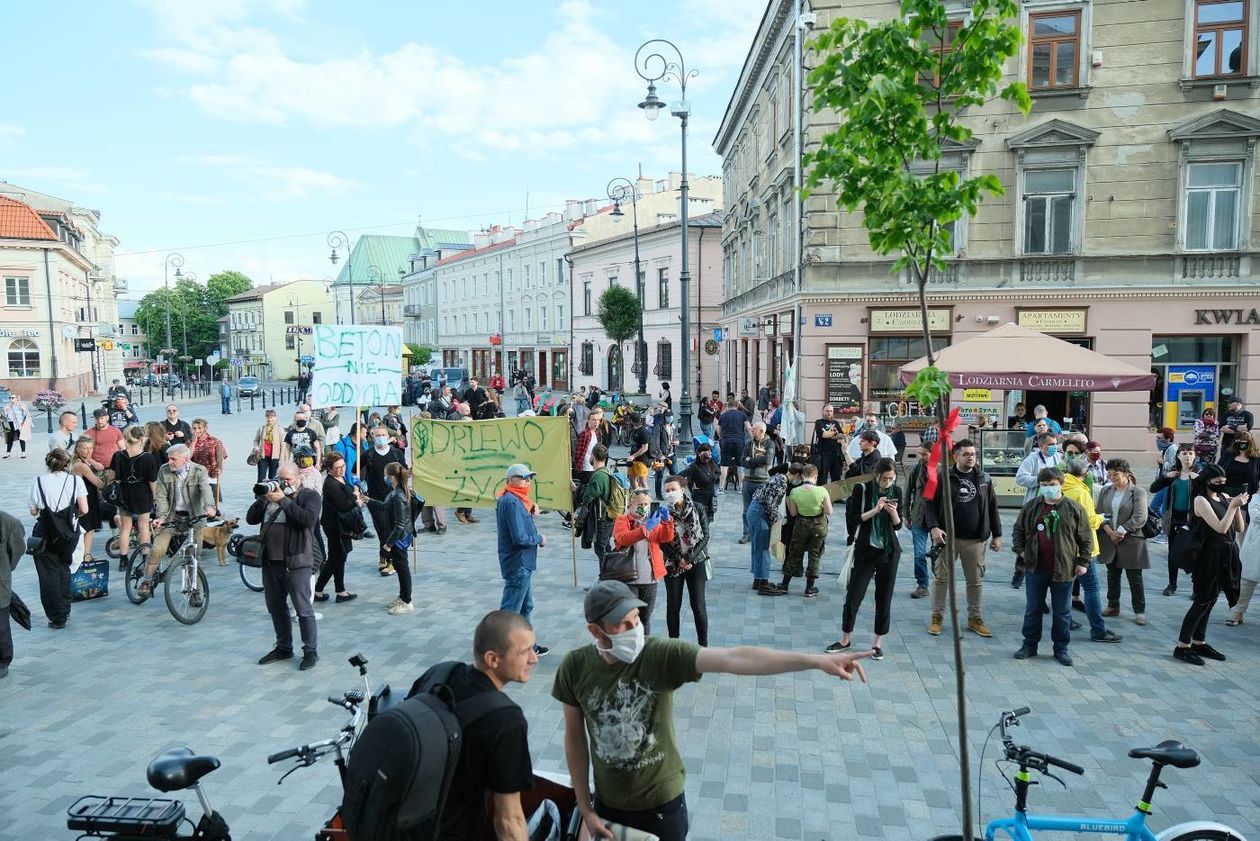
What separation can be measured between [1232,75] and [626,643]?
2203 centimetres

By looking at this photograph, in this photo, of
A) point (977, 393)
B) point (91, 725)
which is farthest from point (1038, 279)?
point (91, 725)

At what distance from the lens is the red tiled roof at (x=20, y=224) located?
49969 mm

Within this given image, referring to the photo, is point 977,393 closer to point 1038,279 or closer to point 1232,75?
point 1038,279

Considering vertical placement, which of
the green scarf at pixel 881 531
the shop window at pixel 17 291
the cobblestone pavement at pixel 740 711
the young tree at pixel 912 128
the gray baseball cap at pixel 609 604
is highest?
the shop window at pixel 17 291

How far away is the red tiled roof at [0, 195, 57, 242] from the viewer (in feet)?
164

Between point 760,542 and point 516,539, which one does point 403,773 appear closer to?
point 516,539

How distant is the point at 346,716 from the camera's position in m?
6.61

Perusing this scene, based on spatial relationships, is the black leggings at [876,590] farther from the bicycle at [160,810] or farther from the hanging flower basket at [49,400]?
the hanging flower basket at [49,400]

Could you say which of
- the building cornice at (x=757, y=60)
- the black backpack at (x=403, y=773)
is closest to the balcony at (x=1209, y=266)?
the building cornice at (x=757, y=60)

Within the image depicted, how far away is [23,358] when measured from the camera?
2035 inches

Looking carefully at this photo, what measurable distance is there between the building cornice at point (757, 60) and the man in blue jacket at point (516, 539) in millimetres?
18904

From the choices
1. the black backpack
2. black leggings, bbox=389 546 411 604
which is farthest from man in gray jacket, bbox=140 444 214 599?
the black backpack

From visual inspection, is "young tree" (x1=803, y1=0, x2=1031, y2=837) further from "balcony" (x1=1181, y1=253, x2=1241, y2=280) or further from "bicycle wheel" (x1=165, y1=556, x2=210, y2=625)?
"balcony" (x1=1181, y1=253, x2=1241, y2=280)

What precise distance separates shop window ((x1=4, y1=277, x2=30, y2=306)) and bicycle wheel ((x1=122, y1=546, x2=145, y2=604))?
52141mm
